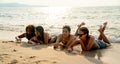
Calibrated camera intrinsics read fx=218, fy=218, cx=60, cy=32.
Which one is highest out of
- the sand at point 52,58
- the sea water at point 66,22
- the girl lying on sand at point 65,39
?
the girl lying on sand at point 65,39

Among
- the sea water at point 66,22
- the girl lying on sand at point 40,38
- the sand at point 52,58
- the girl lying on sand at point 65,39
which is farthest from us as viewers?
the sea water at point 66,22

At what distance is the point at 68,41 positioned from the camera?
24.5 ft

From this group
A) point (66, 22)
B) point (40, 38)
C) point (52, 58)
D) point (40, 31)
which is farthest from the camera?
point (66, 22)

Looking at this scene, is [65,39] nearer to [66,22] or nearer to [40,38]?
[40,38]

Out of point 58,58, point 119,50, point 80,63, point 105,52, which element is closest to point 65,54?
point 58,58

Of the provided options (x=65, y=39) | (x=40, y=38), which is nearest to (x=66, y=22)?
(x=40, y=38)

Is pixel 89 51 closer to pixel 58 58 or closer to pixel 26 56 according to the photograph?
pixel 58 58

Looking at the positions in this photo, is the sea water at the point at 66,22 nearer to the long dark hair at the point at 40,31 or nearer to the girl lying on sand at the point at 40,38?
the girl lying on sand at the point at 40,38

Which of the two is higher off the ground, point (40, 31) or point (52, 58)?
point (40, 31)

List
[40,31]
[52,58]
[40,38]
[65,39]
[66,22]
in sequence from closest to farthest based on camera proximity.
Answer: [52,58]
[65,39]
[40,31]
[40,38]
[66,22]

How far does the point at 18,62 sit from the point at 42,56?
34.3 inches

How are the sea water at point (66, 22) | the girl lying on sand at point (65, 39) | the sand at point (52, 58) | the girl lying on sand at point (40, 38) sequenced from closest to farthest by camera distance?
the sand at point (52, 58) → the girl lying on sand at point (65, 39) → the girl lying on sand at point (40, 38) → the sea water at point (66, 22)

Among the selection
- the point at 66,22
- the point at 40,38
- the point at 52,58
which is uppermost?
the point at 40,38

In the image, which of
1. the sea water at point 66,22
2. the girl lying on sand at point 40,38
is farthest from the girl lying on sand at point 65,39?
the sea water at point 66,22
